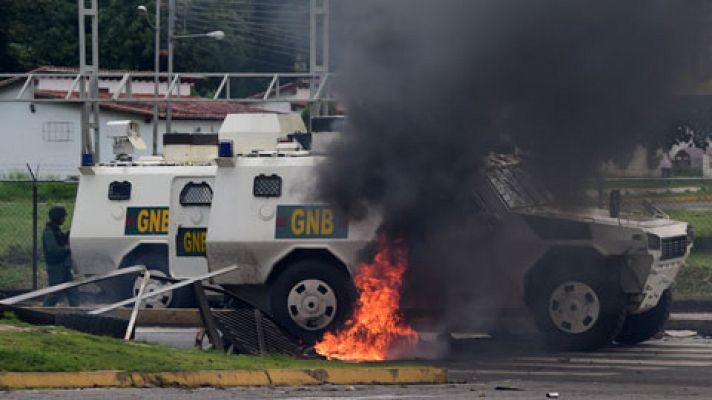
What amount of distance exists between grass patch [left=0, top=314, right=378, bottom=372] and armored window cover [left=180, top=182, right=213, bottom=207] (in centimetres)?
512

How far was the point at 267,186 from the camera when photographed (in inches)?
648

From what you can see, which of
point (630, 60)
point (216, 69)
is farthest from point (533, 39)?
point (216, 69)

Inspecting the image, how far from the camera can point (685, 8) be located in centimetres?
1450

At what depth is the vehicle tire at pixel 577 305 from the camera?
49.9 ft

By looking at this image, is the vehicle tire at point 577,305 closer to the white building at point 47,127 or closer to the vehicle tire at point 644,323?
the vehicle tire at point 644,323

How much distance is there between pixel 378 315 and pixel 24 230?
14046mm

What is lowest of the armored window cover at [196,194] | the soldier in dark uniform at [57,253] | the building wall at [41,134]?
the soldier in dark uniform at [57,253]

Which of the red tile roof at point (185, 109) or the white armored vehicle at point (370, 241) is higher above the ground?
the red tile roof at point (185, 109)

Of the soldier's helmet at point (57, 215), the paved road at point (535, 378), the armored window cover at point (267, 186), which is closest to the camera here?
the paved road at point (535, 378)

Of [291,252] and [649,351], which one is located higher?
[291,252]

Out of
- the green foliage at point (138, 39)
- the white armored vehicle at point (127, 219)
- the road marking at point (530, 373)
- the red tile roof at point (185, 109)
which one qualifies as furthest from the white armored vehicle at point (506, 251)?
the red tile roof at point (185, 109)

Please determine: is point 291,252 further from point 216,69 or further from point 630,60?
point 216,69

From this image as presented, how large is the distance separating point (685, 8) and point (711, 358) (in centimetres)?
359

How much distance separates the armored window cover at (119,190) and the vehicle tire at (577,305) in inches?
256
